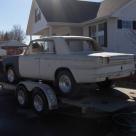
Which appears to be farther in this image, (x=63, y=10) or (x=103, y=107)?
(x=63, y=10)

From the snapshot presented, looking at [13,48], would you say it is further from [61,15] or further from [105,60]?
[105,60]

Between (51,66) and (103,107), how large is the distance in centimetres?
242

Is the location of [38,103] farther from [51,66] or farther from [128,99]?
[128,99]

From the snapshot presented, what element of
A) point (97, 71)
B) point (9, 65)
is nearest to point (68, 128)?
point (97, 71)

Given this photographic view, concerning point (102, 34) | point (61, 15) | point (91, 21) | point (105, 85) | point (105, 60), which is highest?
point (61, 15)

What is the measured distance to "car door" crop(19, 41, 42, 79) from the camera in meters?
10.1

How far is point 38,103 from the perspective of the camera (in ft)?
29.7

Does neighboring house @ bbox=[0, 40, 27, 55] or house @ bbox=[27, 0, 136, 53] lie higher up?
house @ bbox=[27, 0, 136, 53]

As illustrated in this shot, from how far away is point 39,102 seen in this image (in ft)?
29.6

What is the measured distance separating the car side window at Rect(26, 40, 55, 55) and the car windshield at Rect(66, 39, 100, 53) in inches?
20.1

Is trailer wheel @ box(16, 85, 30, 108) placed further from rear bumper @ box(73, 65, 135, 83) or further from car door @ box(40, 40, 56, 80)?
rear bumper @ box(73, 65, 135, 83)

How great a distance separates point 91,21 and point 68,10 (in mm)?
4940

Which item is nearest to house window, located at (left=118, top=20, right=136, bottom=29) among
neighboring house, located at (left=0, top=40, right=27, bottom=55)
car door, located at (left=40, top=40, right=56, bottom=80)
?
neighboring house, located at (left=0, top=40, right=27, bottom=55)

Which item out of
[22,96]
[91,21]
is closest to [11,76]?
[22,96]
